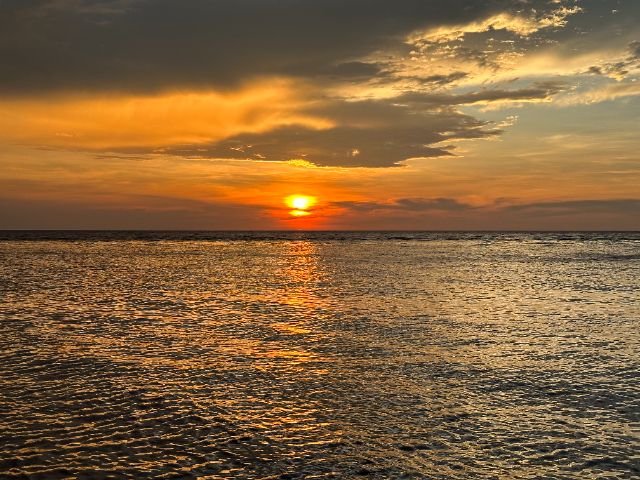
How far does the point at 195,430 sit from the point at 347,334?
10711mm

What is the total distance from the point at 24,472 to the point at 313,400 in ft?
19.8

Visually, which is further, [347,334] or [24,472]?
[347,334]

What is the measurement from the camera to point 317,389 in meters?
13.3

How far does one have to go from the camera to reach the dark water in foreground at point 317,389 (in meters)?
9.20

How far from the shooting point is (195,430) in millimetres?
10555

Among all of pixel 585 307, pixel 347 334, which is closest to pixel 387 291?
pixel 585 307

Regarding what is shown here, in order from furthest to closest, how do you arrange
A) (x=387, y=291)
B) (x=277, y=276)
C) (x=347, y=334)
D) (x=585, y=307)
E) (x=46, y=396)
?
(x=277, y=276) → (x=387, y=291) → (x=585, y=307) → (x=347, y=334) → (x=46, y=396)

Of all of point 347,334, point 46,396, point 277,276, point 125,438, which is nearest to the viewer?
point 125,438

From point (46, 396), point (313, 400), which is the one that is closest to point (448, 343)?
point (313, 400)

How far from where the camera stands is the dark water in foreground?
9195 mm

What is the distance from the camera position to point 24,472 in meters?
8.54

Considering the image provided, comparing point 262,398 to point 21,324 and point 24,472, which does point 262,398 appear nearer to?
point 24,472

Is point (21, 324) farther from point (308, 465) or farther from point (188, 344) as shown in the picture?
point (308, 465)

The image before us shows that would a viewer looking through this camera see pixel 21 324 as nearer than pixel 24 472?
No
